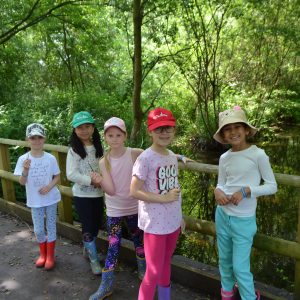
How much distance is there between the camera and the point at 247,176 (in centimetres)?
248

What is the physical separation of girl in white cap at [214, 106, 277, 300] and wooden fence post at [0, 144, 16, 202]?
3.67 metres

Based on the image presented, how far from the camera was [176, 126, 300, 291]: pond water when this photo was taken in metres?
4.75

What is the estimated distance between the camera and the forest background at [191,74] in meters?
7.08

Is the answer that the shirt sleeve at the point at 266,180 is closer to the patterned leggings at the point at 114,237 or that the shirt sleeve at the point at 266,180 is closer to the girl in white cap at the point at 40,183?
the patterned leggings at the point at 114,237

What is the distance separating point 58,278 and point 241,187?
2.07 m

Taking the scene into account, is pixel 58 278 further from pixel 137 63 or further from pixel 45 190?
pixel 137 63

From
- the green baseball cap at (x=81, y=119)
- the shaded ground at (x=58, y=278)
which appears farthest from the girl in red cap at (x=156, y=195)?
the green baseball cap at (x=81, y=119)

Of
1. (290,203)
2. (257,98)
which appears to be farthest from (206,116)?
(290,203)

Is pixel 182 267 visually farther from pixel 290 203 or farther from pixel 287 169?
pixel 287 169

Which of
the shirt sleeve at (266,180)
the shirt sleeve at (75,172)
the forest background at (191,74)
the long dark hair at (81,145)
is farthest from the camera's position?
the forest background at (191,74)

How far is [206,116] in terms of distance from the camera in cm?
1378

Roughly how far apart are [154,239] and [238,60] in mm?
14039

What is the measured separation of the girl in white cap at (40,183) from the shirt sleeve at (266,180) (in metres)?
2.11

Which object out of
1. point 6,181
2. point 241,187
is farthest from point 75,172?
point 6,181
